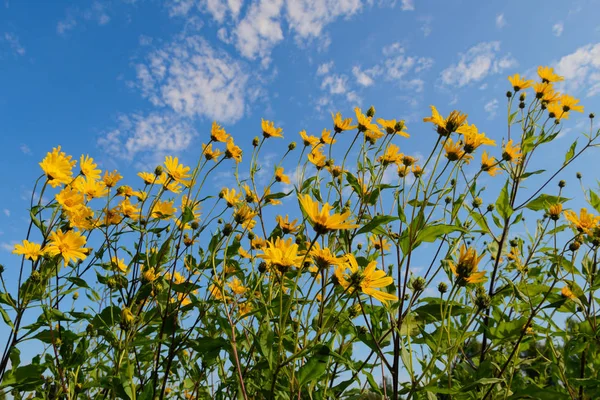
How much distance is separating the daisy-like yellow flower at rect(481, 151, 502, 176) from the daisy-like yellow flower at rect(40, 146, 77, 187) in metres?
2.26

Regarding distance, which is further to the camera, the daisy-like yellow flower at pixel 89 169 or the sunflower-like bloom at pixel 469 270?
the daisy-like yellow flower at pixel 89 169

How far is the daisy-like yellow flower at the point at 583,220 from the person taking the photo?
2.09m

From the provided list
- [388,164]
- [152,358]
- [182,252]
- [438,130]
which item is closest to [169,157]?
[182,252]

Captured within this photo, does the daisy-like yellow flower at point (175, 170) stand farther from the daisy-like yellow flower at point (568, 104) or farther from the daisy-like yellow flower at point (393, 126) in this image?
the daisy-like yellow flower at point (568, 104)

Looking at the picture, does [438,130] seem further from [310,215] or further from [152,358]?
[152,358]

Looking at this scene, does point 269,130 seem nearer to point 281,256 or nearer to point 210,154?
point 210,154

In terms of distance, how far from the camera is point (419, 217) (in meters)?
1.49

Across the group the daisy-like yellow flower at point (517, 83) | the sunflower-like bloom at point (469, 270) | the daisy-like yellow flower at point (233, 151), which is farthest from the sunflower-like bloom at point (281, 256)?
the daisy-like yellow flower at point (517, 83)

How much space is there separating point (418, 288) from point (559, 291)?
0.86m

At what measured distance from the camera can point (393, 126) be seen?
233 centimetres

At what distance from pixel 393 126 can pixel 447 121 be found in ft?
1.90

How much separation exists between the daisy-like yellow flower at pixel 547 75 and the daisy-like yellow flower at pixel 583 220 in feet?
3.99

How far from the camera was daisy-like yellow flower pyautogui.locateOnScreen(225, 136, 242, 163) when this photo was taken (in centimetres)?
260

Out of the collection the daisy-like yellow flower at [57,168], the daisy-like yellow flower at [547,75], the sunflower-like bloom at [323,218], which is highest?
the daisy-like yellow flower at [547,75]
